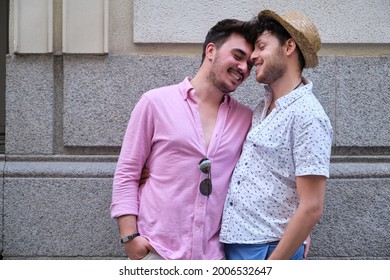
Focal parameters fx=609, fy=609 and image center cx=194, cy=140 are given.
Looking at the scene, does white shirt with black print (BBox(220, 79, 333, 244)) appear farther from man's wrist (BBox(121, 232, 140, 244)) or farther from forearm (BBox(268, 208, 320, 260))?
man's wrist (BBox(121, 232, 140, 244))

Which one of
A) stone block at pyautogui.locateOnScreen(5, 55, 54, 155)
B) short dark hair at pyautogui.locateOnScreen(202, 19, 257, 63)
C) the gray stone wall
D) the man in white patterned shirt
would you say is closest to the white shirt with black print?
the man in white patterned shirt

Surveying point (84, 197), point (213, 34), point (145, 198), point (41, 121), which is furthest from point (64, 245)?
point (213, 34)

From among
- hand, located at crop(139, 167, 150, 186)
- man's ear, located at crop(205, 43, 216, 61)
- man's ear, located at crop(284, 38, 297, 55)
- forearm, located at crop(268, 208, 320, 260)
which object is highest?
man's ear, located at crop(284, 38, 297, 55)

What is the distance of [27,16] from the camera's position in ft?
15.2

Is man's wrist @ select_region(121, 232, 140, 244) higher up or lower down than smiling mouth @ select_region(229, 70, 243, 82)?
lower down

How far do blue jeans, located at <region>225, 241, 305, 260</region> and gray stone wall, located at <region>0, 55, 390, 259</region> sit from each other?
1.83 meters

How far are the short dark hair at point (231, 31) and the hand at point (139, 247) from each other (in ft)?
3.46

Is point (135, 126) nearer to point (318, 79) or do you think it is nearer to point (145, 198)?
point (145, 198)

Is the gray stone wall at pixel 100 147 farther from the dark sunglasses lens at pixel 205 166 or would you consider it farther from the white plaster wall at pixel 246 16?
the dark sunglasses lens at pixel 205 166

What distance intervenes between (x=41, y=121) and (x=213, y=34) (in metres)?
1.98

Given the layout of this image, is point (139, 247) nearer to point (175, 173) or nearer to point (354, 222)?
point (175, 173)

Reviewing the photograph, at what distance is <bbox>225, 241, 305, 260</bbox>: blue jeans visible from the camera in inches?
110

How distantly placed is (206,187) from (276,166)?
0.37 m

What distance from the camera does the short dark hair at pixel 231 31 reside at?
3059 millimetres
